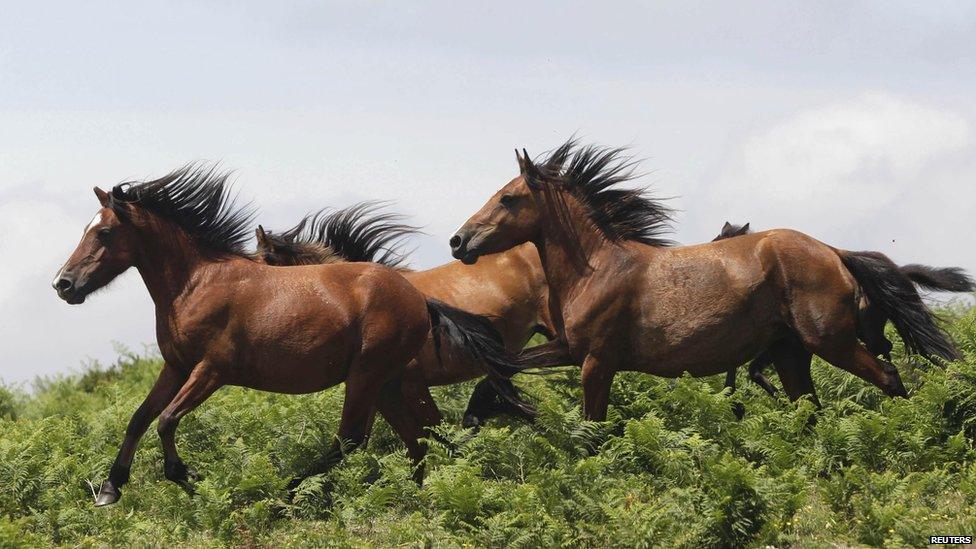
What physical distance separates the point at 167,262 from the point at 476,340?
2.55m

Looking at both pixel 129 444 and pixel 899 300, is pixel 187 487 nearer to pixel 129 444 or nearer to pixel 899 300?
pixel 129 444

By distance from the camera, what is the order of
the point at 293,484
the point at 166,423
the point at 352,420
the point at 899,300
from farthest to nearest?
the point at 899,300
the point at 352,420
the point at 293,484
the point at 166,423

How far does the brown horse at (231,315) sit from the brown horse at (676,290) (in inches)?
43.7

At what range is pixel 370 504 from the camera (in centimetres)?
851

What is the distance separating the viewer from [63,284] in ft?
32.6

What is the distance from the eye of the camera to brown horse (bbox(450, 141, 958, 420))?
393 inches

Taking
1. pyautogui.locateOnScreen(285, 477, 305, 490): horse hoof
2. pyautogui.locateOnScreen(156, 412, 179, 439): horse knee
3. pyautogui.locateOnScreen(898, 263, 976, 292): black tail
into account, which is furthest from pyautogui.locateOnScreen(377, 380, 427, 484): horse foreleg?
pyautogui.locateOnScreen(898, 263, 976, 292): black tail

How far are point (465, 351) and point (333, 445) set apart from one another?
148cm

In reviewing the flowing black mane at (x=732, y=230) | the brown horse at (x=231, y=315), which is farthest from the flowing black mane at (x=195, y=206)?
the flowing black mane at (x=732, y=230)

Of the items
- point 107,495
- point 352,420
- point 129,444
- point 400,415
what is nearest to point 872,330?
point 400,415

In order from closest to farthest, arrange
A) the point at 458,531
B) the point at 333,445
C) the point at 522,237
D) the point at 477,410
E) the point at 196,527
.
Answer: the point at 458,531 < the point at 196,527 < the point at 333,445 < the point at 522,237 < the point at 477,410

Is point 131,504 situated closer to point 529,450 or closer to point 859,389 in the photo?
point 529,450

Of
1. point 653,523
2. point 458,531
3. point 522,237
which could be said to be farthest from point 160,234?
point 653,523

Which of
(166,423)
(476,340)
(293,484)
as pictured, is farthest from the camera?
(476,340)
